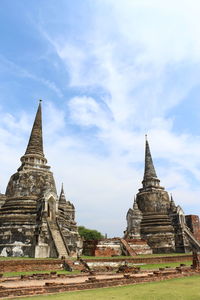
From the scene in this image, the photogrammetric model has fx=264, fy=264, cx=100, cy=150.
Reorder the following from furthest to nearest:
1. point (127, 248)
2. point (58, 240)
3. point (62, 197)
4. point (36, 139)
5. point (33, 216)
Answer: point (62, 197) → point (36, 139) → point (127, 248) → point (33, 216) → point (58, 240)

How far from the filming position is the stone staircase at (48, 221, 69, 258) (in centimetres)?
1980

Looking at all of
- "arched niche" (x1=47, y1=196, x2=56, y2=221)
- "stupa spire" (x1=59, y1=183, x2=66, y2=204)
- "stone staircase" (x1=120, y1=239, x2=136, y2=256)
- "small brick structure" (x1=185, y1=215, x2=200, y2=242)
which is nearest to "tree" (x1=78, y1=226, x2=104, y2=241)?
"stupa spire" (x1=59, y1=183, x2=66, y2=204)

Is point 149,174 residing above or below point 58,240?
above

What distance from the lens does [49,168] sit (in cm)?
2841

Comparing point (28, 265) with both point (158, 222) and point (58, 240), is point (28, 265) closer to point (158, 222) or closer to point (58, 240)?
point (58, 240)

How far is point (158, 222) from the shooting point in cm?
3162

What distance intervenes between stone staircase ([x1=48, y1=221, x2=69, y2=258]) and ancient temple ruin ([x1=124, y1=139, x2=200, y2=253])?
485 inches

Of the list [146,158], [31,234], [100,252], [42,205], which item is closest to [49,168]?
[42,205]

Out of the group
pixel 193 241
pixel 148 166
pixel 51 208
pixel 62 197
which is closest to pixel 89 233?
pixel 62 197

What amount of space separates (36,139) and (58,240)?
13051 millimetres

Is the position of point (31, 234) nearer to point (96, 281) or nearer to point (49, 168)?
point (49, 168)

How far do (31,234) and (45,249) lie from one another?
1.97 metres

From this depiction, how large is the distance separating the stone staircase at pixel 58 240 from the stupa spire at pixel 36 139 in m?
9.25

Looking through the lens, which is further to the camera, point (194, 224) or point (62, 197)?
point (62, 197)
